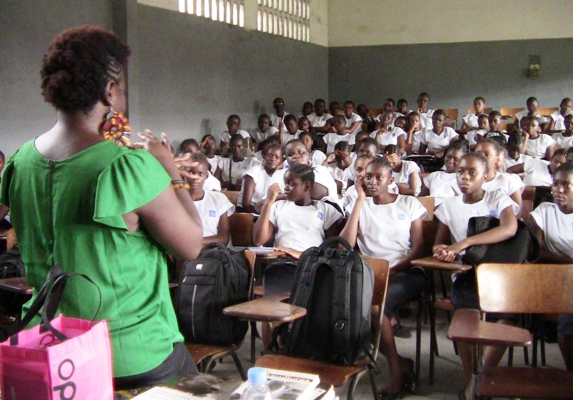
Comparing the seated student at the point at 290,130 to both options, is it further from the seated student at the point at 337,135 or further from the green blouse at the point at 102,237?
the green blouse at the point at 102,237

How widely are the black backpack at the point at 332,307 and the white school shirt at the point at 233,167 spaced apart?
487 cm

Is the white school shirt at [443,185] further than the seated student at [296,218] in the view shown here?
Yes

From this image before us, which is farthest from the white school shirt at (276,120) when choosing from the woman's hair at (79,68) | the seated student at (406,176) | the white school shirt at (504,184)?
the woman's hair at (79,68)

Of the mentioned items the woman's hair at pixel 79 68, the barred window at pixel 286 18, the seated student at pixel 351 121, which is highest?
the barred window at pixel 286 18

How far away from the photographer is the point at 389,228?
381 centimetres

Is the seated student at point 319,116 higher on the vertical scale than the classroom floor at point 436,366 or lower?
higher

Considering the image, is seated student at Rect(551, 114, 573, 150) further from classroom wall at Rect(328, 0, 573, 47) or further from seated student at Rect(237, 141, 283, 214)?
classroom wall at Rect(328, 0, 573, 47)

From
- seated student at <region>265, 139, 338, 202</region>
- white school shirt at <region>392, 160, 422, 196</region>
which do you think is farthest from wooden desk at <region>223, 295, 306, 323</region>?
white school shirt at <region>392, 160, 422, 196</region>

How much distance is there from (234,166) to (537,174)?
340 cm

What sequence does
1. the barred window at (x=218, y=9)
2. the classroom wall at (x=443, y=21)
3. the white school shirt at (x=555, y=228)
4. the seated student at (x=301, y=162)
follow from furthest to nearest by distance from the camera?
the classroom wall at (x=443, y=21) < the barred window at (x=218, y=9) < the seated student at (x=301, y=162) < the white school shirt at (x=555, y=228)

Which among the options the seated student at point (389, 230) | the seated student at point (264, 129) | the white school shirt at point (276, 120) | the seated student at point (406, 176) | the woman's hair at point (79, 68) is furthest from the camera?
the white school shirt at point (276, 120)

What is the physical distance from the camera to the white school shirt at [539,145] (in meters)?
7.69

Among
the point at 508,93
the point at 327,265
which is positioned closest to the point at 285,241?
the point at 327,265

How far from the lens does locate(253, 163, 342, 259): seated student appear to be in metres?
3.91
